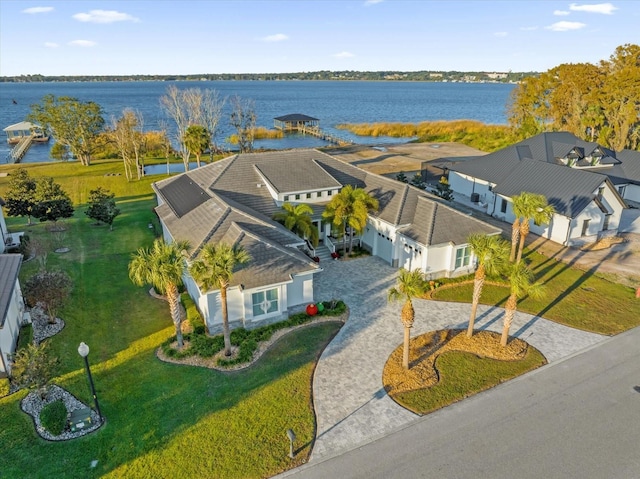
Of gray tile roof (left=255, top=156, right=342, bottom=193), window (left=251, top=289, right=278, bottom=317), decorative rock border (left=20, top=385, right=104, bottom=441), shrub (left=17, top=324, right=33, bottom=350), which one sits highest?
gray tile roof (left=255, top=156, right=342, bottom=193)

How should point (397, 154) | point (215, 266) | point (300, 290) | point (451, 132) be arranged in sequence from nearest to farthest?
point (215, 266) < point (300, 290) < point (397, 154) < point (451, 132)

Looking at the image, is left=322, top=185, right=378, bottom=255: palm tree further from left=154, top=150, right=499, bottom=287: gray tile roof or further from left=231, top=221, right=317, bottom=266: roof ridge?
left=231, top=221, right=317, bottom=266: roof ridge

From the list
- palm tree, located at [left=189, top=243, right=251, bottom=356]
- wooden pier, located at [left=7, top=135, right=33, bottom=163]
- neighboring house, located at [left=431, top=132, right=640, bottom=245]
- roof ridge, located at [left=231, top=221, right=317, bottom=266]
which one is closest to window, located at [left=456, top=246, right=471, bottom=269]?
roof ridge, located at [left=231, top=221, right=317, bottom=266]

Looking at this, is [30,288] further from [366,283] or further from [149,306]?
[366,283]

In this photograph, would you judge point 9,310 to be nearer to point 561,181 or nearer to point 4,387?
point 4,387

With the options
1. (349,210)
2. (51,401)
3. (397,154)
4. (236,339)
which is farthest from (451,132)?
(51,401)

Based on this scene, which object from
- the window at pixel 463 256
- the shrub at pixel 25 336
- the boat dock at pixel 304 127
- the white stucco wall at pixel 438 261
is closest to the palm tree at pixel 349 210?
the white stucco wall at pixel 438 261
